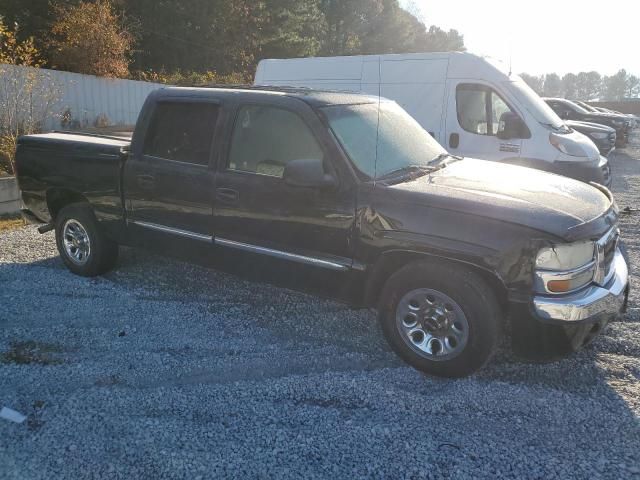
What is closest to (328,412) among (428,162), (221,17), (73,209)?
(428,162)

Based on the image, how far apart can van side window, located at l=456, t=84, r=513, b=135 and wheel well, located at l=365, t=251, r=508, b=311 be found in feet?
16.9

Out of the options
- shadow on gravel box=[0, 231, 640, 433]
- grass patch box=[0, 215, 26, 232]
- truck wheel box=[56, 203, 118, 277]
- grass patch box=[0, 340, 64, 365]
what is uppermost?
truck wheel box=[56, 203, 118, 277]

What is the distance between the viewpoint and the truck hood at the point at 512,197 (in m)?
3.35

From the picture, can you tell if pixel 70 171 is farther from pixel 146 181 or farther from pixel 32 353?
pixel 32 353

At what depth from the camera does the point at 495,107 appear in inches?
321

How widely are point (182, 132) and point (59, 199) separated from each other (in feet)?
5.93

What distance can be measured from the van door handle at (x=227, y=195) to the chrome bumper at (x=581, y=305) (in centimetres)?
238

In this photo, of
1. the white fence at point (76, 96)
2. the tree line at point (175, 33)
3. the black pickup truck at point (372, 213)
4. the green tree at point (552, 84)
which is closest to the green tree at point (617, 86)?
the green tree at point (552, 84)

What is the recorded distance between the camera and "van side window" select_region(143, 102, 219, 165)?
466 cm

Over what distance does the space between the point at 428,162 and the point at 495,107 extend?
4316 millimetres

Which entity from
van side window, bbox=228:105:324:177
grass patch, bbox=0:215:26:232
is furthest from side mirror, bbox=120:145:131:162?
grass patch, bbox=0:215:26:232

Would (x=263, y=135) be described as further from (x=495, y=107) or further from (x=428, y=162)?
(x=495, y=107)

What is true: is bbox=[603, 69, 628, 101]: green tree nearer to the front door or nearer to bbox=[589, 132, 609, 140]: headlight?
bbox=[589, 132, 609, 140]: headlight

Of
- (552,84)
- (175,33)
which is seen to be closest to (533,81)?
(552,84)
